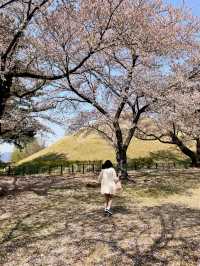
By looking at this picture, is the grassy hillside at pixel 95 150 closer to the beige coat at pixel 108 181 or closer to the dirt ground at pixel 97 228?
the dirt ground at pixel 97 228

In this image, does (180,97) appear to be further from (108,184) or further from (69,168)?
(69,168)

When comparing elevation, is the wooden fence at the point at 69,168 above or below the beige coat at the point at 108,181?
above

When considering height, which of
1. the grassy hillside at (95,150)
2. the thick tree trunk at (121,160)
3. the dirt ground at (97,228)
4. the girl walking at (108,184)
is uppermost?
the grassy hillside at (95,150)

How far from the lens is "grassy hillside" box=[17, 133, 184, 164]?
47.0m

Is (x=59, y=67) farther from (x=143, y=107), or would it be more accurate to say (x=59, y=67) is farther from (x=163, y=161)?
(x=163, y=161)

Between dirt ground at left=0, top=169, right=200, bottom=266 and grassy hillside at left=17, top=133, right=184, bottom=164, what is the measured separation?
2234cm

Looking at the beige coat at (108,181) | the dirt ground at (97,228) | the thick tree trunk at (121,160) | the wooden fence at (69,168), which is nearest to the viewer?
the dirt ground at (97,228)

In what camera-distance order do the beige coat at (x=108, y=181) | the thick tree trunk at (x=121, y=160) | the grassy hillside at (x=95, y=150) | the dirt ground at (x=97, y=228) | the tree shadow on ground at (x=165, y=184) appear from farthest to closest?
1. the grassy hillside at (x=95, y=150)
2. the thick tree trunk at (x=121, y=160)
3. the tree shadow on ground at (x=165, y=184)
4. the beige coat at (x=108, y=181)
5. the dirt ground at (x=97, y=228)

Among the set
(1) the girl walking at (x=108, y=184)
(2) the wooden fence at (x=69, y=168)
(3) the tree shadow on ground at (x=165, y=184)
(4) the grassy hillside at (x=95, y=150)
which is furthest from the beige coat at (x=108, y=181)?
(4) the grassy hillside at (x=95, y=150)

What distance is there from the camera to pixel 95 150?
49000 mm

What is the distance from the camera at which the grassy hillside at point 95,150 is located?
4697cm

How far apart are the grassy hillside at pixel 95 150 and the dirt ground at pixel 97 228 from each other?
73.3 feet

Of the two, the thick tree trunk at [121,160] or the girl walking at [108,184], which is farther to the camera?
the thick tree trunk at [121,160]

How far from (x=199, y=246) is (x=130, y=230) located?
272cm
